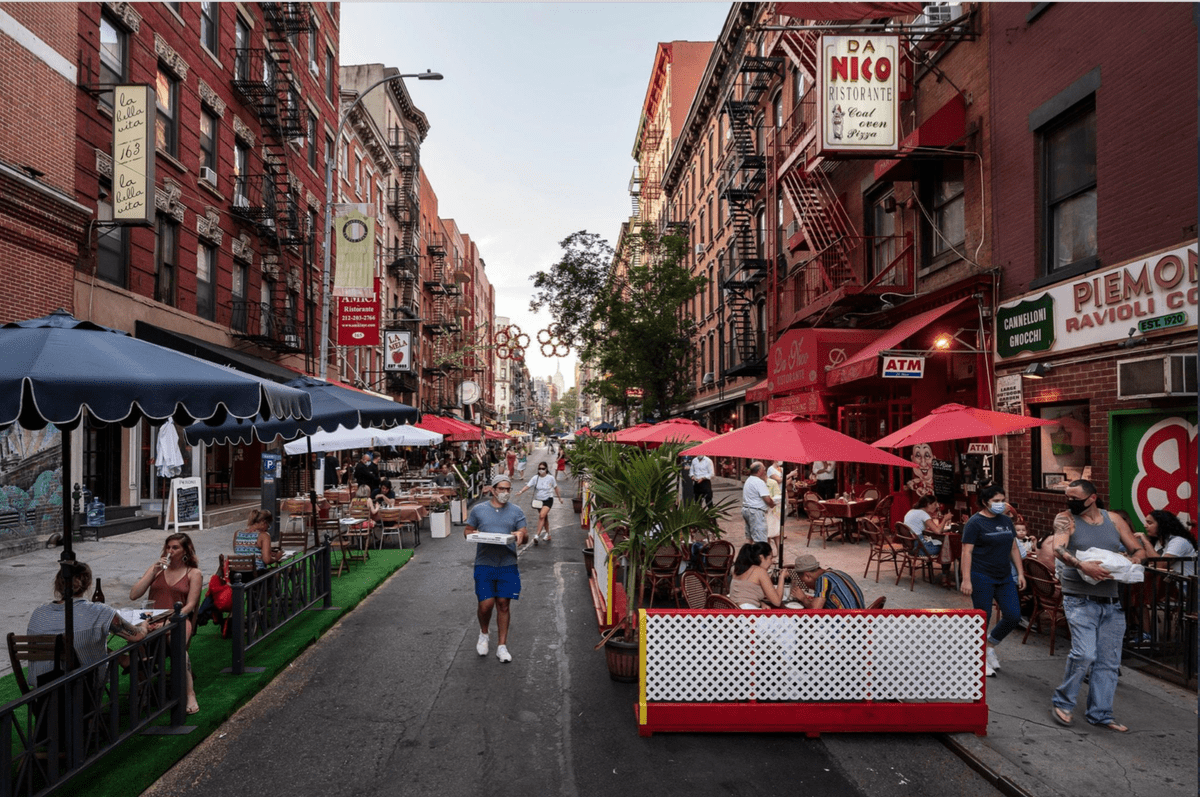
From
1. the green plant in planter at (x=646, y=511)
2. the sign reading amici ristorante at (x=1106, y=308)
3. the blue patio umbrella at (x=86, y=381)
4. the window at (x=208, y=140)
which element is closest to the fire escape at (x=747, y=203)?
the sign reading amici ristorante at (x=1106, y=308)

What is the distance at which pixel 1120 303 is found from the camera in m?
9.05

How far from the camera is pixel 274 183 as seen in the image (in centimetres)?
2350

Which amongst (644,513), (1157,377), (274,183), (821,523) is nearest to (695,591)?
(644,513)

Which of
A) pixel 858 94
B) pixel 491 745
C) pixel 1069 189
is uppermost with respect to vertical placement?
pixel 858 94

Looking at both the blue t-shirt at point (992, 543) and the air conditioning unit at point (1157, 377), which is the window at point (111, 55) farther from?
the air conditioning unit at point (1157, 377)

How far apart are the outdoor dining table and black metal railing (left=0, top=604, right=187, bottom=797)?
1264 cm

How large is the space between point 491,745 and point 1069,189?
35.1ft

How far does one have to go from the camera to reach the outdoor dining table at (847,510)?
50.3 feet

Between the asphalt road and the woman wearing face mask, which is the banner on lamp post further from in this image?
the woman wearing face mask


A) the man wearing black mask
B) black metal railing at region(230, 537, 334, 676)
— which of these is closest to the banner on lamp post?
black metal railing at region(230, 537, 334, 676)

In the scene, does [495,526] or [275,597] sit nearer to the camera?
[495,526]

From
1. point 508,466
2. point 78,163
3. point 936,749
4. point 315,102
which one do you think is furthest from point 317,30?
point 936,749

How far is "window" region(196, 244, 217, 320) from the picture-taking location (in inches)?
774

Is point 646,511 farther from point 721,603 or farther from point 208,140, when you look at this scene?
point 208,140
